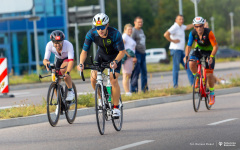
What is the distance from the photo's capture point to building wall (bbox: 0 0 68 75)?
37.6 m

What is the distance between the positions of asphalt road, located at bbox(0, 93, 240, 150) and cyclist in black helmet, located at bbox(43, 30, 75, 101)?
2.73ft

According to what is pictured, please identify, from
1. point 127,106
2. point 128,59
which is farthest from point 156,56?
point 127,106

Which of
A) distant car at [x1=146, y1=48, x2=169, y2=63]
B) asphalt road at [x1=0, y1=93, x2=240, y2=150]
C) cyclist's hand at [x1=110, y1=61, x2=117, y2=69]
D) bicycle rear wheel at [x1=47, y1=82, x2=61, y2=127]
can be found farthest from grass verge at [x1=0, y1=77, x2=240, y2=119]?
distant car at [x1=146, y1=48, x2=169, y2=63]

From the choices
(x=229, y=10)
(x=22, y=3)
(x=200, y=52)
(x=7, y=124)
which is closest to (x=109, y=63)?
(x=7, y=124)

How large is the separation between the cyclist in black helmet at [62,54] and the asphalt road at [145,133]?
32.7 inches

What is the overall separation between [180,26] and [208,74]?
4.26m

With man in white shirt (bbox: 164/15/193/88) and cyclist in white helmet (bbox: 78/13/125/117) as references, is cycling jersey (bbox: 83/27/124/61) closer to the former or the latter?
cyclist in white helmet (bbox: 78/13/125/117)

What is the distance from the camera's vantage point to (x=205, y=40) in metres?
11.6

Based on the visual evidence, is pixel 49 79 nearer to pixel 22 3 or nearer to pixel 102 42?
pixel 22 3

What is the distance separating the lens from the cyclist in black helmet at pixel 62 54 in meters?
9.66

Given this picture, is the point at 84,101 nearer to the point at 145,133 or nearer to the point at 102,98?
the point at 102,98

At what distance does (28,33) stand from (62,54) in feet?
94.4

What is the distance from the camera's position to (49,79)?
2370 centimetres

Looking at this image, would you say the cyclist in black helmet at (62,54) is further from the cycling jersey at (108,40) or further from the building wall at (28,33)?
the building wall at (28,33)
